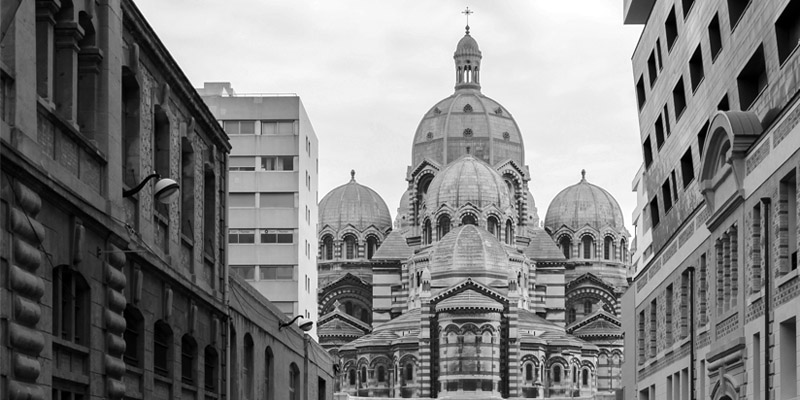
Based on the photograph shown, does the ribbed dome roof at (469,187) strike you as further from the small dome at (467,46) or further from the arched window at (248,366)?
the arched window at (248,366)

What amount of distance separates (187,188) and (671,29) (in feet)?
53.3

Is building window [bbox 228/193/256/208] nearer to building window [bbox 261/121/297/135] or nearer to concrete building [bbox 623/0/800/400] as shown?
building window [bbox 261/121/297/135]

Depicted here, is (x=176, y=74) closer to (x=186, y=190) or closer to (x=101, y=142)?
(x=186, y=190)

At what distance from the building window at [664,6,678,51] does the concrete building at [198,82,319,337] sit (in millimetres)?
28204

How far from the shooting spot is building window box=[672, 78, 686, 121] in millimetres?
38188

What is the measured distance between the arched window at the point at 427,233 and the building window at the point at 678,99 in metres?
93.8

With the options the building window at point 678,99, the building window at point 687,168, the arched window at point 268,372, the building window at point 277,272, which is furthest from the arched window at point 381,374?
the arched window at point 268,372

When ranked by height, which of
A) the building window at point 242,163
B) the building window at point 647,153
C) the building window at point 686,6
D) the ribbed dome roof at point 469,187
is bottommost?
the building window at point 647,153

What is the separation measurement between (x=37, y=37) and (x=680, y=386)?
22.5 metres

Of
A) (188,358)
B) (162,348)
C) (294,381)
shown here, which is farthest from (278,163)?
(162,348)

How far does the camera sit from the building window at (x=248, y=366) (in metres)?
33.1

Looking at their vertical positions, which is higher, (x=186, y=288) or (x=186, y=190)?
(x=186, y=190)

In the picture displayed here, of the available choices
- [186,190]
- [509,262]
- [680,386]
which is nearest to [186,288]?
[186,190]

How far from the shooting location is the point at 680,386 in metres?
36.6
